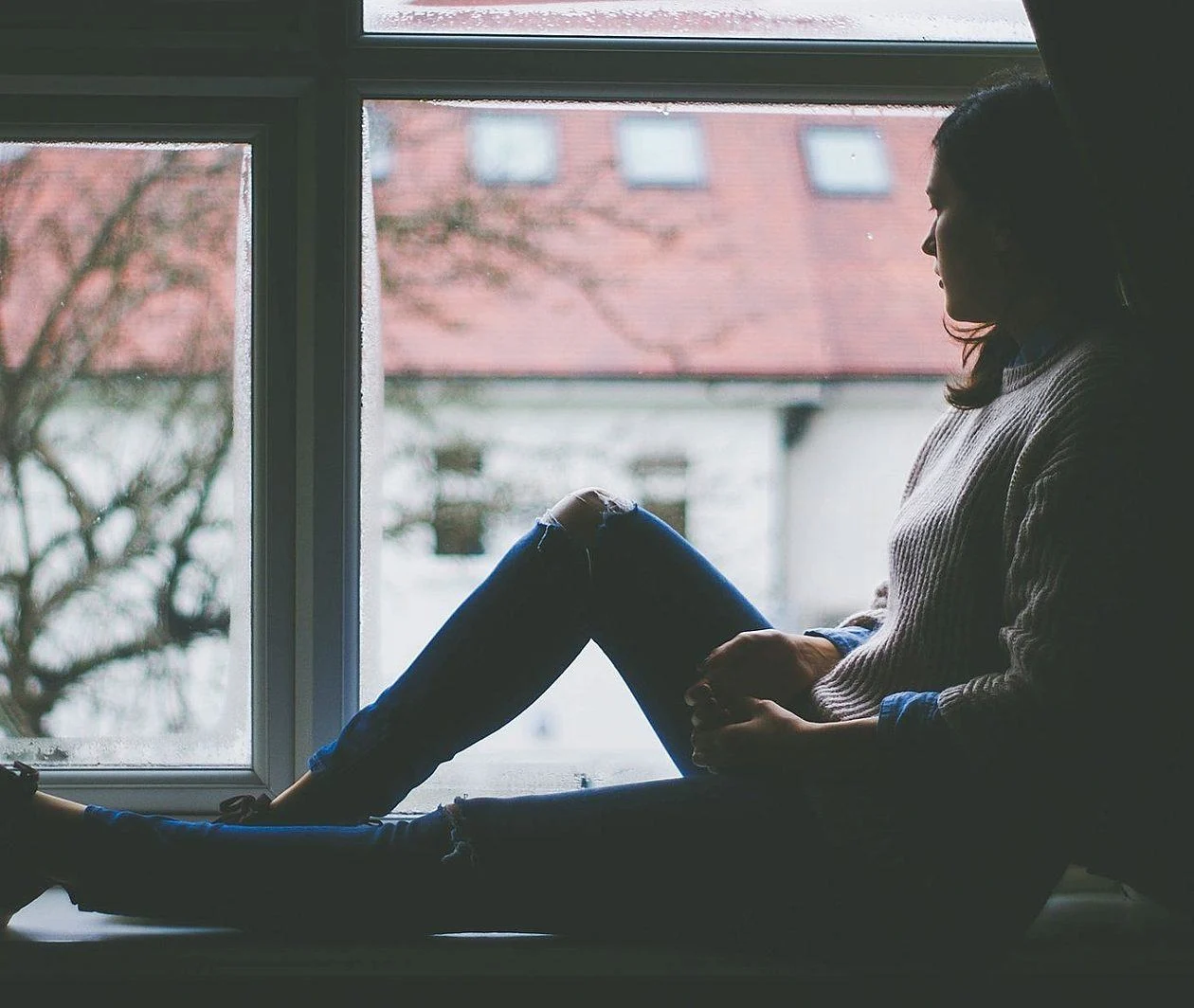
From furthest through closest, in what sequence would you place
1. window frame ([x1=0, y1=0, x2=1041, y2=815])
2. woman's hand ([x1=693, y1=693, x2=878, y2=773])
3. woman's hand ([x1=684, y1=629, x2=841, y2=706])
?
window frame ([x1=0, y1=0, x2=1041, y2=815]) < woman's hand ([x1=684, y1=629, x2=841, y2=706]) < woman's hand ([x1=693, y1=693, x2=878, y2=773])

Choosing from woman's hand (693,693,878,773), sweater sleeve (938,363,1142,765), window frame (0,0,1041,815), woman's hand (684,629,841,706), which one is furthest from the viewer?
window frame (0,0,1041,815)

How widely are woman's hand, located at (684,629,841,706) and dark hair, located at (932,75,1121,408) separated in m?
0.39

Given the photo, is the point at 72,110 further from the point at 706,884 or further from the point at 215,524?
the point at 706,884

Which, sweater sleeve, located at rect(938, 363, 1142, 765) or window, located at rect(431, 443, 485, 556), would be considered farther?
window, located at rect(431, 443, 485, 556)

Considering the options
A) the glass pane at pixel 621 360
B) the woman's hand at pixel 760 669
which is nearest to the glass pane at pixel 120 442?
the glass pane at pixel 621 360

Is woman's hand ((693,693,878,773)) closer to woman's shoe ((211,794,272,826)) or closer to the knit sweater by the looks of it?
the knit sweater

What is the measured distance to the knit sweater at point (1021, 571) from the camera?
88cm

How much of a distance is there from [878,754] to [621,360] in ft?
2.03

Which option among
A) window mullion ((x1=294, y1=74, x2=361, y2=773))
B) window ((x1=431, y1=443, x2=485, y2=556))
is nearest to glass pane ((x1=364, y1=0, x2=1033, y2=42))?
window mullion ((x1=294, y1=74, x2=361, y2=773))

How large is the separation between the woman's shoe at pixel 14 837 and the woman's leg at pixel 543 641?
0.22 metres

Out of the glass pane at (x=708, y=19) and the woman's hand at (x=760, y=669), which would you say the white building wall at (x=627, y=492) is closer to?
the woman's hand at (x=760, y=669)

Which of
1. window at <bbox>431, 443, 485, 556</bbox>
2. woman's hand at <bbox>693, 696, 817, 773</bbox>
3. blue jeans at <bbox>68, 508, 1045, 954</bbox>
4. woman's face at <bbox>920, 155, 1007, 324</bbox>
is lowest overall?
blue jeans at <bbox>68, 508, 1045, 954</bbox>

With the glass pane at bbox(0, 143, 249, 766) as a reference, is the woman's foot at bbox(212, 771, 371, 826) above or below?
below

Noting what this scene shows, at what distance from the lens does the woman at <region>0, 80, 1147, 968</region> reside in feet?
2.97
